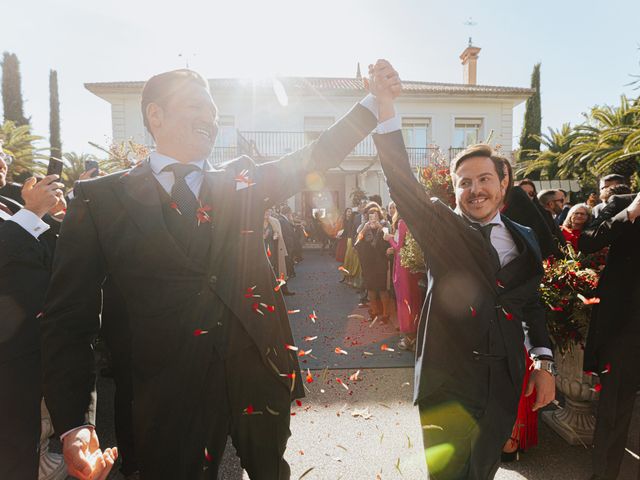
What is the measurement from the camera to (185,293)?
147 centimetres

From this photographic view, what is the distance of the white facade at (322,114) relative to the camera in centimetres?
2158

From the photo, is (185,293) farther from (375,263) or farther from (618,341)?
(375,263)

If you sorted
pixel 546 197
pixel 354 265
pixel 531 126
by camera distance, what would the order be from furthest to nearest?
1. pixel 531 126
2. pixel 354 265
3. pixel 546 197

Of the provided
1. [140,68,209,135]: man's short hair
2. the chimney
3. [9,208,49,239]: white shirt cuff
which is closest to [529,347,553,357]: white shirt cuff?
[140,68,209,135]: man's short hair

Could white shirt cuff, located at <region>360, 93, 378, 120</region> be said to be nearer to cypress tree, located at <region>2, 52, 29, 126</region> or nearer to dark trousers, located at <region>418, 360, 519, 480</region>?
dark trousers, located at <region>418, 360, 519, 480</region>

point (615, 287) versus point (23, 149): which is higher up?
point (23, 149)

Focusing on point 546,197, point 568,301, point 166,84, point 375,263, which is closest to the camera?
point 166,84

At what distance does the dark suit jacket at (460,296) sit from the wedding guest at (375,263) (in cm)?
496

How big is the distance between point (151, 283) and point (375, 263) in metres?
5.79

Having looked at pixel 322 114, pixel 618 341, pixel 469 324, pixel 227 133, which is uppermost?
pixel 322 114

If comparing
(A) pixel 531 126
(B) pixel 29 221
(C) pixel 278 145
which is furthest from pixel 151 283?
(A) pixel 531 126

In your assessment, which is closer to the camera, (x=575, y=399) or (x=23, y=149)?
(x=575, y=399)

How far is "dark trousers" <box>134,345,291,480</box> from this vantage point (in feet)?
4.85

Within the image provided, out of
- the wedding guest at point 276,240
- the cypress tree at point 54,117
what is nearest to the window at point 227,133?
the wedding guest at point 276,240
